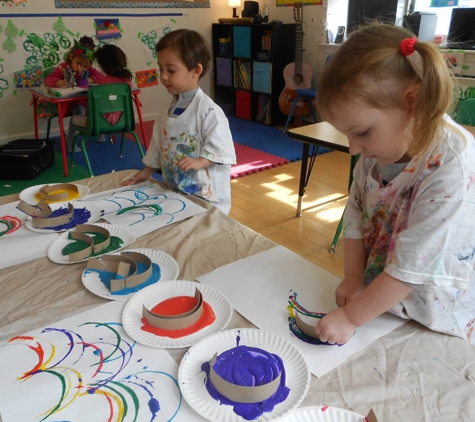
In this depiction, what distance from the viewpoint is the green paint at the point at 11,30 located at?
12.3 ft

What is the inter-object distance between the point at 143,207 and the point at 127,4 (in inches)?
153

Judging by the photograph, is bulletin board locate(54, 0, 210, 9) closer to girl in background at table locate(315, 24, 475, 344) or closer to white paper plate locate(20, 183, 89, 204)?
white paper plate locate(20, 183, 89, 204)

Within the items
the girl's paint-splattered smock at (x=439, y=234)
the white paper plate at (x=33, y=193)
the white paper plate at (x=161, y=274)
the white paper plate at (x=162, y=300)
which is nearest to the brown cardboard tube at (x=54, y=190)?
the white paper plate at (x=33, y=193)

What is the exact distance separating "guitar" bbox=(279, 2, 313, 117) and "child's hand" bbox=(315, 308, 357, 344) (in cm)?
388

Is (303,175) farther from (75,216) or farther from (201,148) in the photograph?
(75,216)

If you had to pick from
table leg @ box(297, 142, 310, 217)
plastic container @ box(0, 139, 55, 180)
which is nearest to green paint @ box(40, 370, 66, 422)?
table leg @ box(297, 142, 310, 217)

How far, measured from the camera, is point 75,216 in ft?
3.65

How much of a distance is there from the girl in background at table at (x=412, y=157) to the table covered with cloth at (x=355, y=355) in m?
0.05

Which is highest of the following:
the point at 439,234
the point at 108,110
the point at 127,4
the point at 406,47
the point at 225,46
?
the point at 127,4

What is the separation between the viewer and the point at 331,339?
0.65m

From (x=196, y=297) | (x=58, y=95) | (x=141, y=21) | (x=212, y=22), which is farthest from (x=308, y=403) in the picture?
(x=212, y=22)

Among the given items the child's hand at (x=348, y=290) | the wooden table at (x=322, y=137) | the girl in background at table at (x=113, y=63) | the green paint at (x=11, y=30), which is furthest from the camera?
the green paint at (x=11, y=30)

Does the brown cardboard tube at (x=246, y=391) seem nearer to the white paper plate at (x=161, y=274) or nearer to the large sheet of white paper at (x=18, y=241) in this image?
the white paper plate at (x=161, y=274)

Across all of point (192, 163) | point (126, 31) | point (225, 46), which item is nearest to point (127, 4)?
point (126, 31)
